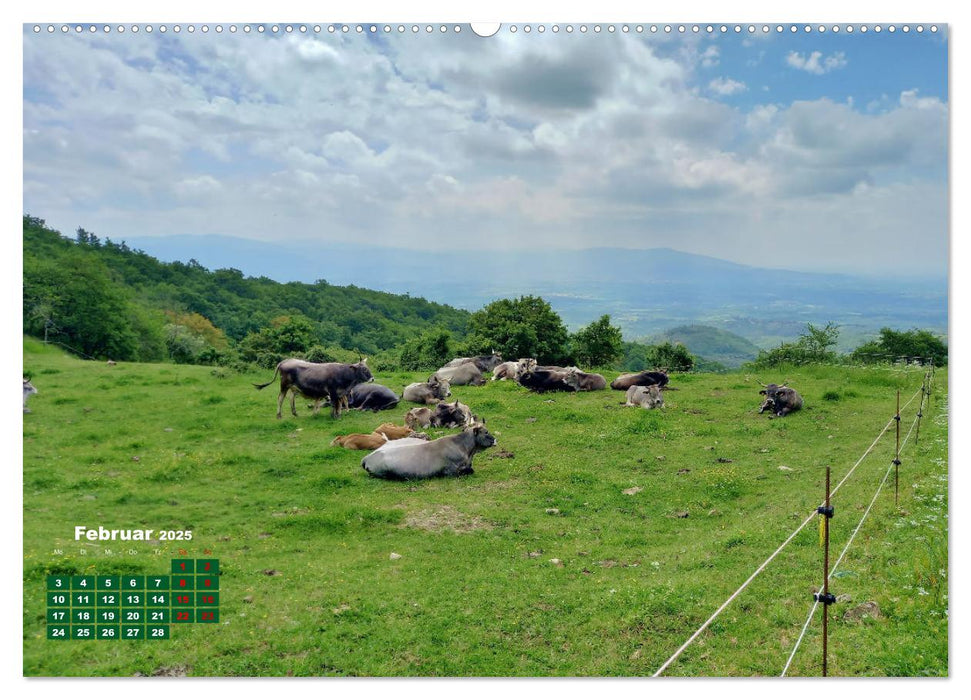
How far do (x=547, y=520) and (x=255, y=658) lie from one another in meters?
4.36

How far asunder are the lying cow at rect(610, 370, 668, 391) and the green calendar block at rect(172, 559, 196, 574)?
1415cm

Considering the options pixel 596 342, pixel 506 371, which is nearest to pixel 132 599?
pixel 506 371

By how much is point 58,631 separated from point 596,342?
1896cm

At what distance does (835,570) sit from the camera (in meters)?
6.38

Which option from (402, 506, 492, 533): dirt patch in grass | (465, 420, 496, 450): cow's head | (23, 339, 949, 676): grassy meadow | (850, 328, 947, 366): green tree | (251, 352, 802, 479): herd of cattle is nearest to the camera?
(23, 339, 949, 676): grassy meadow

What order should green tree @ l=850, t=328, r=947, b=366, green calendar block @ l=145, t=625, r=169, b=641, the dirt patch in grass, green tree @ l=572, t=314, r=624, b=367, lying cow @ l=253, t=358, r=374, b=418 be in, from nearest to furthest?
green calendar block @ l=145, t=625, r=169, b=641 < green tree @ l=850, t=328, r=947, b=366 < the dirt patch in grass < lying cow @ l=253, t=358, r=374, b=418 < green tree @ l=572, t=314, r=624, b=367

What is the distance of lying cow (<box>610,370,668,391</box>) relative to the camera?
60.4 feet

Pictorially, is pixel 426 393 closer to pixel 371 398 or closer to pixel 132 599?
pixel 371 398

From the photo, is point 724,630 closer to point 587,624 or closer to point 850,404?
point 587,624

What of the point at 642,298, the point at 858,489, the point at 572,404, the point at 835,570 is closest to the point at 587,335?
the point at 572,404

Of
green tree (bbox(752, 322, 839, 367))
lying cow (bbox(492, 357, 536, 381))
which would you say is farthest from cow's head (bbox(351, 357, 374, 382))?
green tree (bbox(752, 322, 839, 367))

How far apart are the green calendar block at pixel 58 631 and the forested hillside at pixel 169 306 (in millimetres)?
2906

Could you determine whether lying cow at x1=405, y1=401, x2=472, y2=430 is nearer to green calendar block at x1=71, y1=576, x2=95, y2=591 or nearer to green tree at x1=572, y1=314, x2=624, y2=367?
green tree at x1=572, y1=314, x2=624, y2=367

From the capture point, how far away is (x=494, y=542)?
26.0 ft
